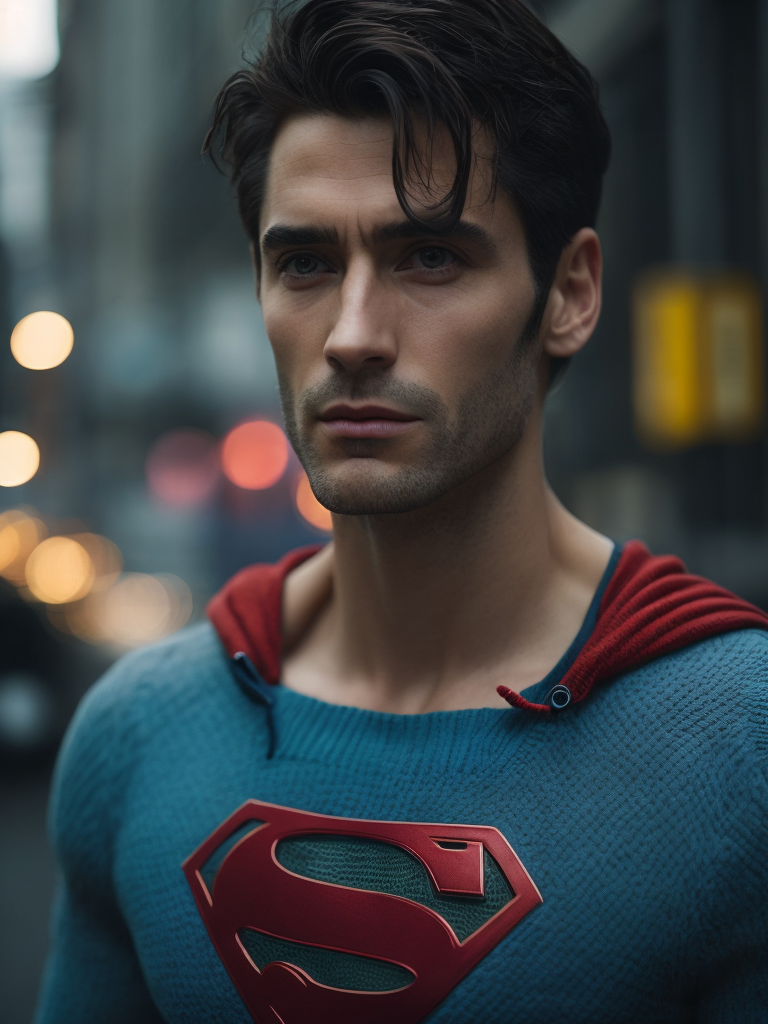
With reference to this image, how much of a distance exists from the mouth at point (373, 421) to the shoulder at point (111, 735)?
0.76m

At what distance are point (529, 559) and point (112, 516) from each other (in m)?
18.1

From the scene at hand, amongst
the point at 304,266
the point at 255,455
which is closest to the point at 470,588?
the point at 304,266

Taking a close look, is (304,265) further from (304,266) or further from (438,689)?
(438,689)

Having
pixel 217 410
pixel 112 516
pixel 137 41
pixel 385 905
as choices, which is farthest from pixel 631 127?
pixel 137 41

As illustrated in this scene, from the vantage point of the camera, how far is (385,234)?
7.15 ft

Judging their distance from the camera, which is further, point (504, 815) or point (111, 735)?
point (111, 735)

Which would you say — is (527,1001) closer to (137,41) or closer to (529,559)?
(529,559)

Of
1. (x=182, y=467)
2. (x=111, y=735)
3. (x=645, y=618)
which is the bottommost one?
(x=182, y=467)

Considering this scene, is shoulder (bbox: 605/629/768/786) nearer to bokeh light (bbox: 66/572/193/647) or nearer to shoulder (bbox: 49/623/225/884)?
shoulder (bbox: 49/623/225/884)

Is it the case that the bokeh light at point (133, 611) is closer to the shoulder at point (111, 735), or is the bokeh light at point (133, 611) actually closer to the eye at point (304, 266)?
the shoulder at point (111, 735)

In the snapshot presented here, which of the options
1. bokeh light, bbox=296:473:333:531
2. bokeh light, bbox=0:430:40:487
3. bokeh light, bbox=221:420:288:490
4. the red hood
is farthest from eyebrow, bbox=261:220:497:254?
bokeh light, bbox=221:420:288:490

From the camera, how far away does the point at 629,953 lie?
77.5 inches

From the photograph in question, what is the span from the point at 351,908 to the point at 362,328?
108cm

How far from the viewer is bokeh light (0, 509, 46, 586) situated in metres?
9.27
